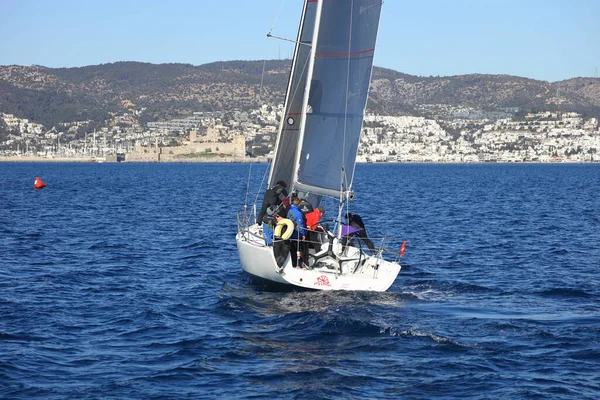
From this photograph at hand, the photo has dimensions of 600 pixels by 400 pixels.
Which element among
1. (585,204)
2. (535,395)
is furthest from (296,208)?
(585,204)

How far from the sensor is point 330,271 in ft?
56.5

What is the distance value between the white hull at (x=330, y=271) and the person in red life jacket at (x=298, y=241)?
16cm

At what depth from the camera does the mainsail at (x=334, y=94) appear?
18734 millimetres

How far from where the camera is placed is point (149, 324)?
15.4 metres

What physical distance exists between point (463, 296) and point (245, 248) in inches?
174

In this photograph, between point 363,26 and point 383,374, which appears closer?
point 383,374

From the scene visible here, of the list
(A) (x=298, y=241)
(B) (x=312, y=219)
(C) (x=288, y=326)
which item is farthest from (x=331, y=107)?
(C) (x=288, y=326)

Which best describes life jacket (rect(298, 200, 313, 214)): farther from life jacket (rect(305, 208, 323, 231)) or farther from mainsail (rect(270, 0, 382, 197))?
mainsail (rect(270, 0, 382, 197))

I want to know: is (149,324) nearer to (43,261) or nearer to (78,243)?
(43,261)

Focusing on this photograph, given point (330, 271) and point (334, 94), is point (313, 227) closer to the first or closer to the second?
point (330, 271)

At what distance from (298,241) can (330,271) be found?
0.82 m

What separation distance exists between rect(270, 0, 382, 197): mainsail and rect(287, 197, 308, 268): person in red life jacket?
120 cm

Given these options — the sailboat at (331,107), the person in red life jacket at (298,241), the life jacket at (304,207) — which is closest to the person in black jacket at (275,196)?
the sailboat at (331,107)

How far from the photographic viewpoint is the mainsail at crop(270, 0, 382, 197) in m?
18.7
